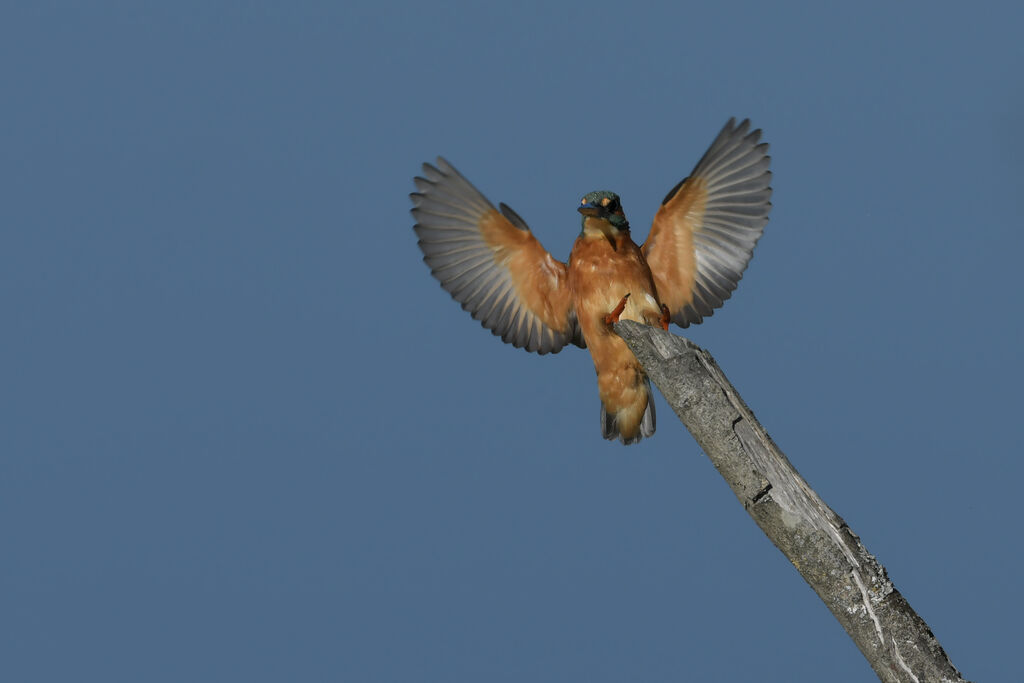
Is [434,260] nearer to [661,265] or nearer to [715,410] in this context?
[661,265]

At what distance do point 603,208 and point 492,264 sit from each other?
503 millimetres

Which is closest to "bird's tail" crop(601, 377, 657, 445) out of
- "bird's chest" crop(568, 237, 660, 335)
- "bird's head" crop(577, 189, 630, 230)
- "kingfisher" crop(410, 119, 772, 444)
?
"kingfisher" crop(410, 119, 772, 444)

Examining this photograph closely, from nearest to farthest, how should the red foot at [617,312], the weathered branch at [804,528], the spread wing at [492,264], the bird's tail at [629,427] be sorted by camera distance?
1. the weathered branch at [804,528]
2. the red foot at [617,312]
3. the bird's tail at [629,427]
4. the spread wing at [492,264]

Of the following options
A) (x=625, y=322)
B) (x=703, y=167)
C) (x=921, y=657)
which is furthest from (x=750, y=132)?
(x=921, y=657)

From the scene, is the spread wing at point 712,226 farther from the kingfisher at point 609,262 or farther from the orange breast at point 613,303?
the orange breast at point 613,303

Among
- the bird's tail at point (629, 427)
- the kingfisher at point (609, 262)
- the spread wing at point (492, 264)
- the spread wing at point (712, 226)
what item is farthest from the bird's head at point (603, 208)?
the bird's tail at point (629, 427)

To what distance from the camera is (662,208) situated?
3439 mm

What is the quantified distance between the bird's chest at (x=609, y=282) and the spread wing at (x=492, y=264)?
23cm

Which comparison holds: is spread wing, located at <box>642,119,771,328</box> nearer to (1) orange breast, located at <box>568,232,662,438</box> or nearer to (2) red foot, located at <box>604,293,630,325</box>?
(1) orange breast, located at <box>568,232,662,438</box>

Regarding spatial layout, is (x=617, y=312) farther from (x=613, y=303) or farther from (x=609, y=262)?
(x=609, y=262)

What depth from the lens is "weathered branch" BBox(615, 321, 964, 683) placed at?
8.55ft

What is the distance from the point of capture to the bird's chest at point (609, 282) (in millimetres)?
3238

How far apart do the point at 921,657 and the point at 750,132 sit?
1578mm

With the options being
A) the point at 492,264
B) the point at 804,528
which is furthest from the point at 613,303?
the point at 804,528
